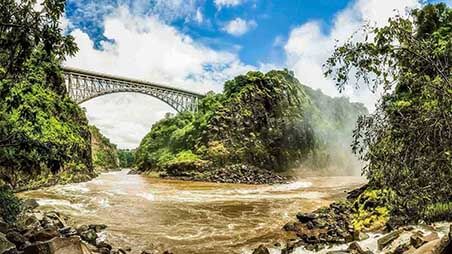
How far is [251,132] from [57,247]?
152 feet

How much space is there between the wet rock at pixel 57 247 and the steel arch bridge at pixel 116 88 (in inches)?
1725

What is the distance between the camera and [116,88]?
55188 millimetres

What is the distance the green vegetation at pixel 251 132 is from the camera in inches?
1964

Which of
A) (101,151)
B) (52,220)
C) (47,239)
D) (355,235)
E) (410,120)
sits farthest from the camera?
(101,151)

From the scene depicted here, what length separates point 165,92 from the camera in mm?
65438

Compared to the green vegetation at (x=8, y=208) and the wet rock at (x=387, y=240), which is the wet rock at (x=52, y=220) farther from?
the wet rock at (x=387, y=240)

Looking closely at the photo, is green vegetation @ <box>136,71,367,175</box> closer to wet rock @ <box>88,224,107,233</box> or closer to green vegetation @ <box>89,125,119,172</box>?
green vegetation @ <box>89,125,119,172</box>

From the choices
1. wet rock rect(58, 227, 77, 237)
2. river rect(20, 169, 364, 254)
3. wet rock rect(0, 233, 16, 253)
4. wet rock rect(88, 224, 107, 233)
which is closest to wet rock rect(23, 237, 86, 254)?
wet rock rect(0, 233, 16, 253)

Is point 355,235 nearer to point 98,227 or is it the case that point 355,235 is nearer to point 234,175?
point 98,227

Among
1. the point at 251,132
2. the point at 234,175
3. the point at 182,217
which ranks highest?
the point at 251,132

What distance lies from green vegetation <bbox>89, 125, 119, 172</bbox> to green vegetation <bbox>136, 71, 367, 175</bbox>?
22.2 meters

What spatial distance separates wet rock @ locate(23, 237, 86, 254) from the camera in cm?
632

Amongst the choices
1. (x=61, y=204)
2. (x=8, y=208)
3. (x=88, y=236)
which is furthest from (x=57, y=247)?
(x=61, y=204)

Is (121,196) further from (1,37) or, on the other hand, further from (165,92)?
(165,92)
